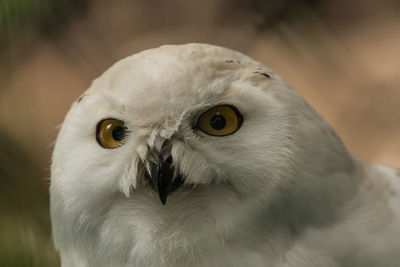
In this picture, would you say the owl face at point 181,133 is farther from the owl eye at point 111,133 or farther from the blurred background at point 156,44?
the blurred background at point 156,44

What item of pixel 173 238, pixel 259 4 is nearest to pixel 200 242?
pixel 173 238

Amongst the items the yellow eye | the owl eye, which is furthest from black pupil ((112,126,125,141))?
the yellow eye

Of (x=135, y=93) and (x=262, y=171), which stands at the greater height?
(x=135, y=93)

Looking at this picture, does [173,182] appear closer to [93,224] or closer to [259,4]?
[93,224]

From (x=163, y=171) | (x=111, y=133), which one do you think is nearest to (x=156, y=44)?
(x=111, y=133)

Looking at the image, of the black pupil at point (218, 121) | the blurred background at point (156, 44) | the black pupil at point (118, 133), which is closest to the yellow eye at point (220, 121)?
the black pupil at point (218, 121)
